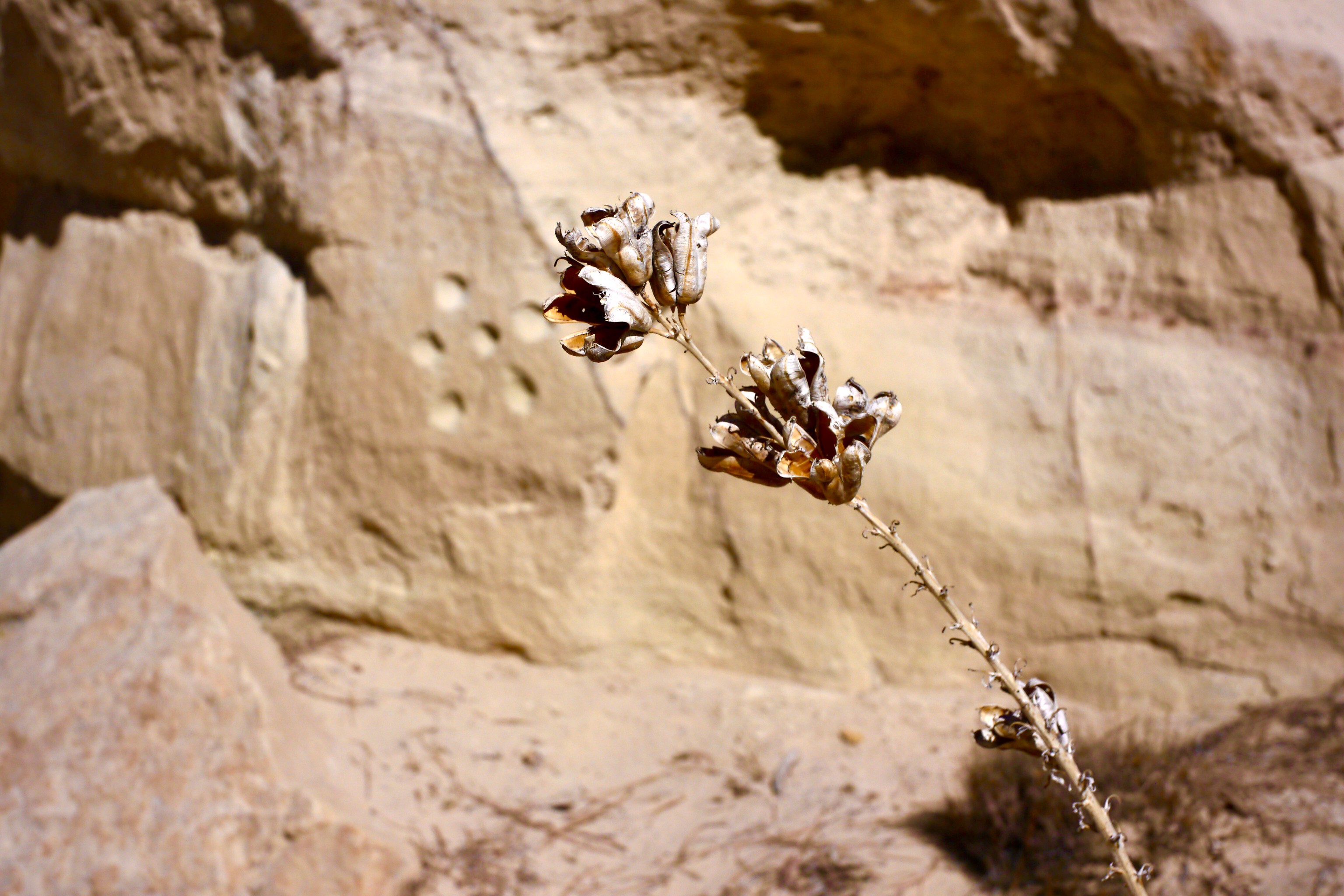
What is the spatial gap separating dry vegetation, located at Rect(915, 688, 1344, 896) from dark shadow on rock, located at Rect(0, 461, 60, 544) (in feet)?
9.00

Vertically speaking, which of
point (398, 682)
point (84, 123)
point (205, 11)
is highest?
point (205, 11)

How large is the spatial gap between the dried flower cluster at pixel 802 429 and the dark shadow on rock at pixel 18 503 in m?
3.03

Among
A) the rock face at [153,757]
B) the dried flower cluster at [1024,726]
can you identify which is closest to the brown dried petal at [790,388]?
the dried flower cluster at [1024,726]

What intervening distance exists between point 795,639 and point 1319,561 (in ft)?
3.99

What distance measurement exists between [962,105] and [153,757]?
7.87 ft

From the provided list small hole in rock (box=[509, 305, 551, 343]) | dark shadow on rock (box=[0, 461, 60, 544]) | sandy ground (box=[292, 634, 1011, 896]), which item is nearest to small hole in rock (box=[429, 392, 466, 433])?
small hole in rock (box=[509, 305, 551, 343])

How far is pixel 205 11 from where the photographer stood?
3.00 m

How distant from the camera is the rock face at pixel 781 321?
8.80 feet

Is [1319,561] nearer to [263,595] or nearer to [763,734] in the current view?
[763,734]

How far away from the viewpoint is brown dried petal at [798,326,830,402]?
104cm

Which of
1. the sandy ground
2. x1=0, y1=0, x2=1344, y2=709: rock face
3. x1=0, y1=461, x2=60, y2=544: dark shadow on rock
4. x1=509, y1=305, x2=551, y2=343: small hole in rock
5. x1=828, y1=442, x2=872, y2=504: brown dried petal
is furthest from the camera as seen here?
x1=0, y1=461, x2=60, y2=544: dark shadow on rock

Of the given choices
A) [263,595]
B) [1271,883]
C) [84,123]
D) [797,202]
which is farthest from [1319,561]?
[84,123]

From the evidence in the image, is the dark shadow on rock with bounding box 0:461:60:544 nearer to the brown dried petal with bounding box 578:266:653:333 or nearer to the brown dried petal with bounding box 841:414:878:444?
the brown dried petal with bounding box 578:266:653:333

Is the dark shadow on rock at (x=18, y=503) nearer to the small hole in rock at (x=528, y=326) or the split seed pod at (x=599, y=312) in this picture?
the small hole in rock at (x=528, y=326)
